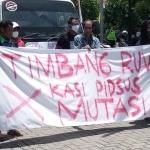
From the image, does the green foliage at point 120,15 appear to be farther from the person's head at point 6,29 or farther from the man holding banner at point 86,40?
the person's head at point 6,29

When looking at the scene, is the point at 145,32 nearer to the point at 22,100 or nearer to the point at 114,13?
the point at 22,100

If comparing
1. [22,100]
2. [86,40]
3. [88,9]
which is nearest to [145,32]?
[86,40]

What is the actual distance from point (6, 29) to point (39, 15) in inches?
166

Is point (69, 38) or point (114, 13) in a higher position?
point (69, 38)

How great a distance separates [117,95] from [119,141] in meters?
0.89

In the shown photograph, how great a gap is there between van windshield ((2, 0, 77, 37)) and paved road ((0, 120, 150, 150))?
4.08 meters

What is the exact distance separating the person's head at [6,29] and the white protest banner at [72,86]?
51 centimetres

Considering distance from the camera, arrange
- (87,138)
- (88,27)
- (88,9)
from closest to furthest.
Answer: (87,138) → (88,27) → (88,9)

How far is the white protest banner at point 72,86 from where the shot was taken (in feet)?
21.2

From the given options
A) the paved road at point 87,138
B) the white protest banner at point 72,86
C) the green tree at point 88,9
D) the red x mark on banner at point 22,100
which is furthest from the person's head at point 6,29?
the green tree at point 88,9

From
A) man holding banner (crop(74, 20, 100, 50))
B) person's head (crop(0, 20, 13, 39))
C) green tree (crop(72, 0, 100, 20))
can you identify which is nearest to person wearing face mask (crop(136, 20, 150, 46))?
man holding banner (crop(74, 20, 100, 50))

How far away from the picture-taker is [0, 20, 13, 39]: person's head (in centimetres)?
695

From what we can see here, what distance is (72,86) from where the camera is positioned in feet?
22.5

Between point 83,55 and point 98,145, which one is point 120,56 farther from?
point 98,145
